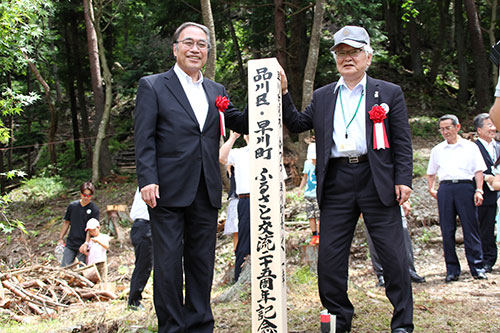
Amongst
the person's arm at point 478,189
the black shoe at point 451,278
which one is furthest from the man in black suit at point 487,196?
the black shoe at point 451,278

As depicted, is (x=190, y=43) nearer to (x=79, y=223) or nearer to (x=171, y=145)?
(x=171, y=145)

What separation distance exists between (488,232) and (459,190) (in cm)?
122

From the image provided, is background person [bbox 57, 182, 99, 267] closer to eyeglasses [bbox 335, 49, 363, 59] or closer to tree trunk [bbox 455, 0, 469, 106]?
eyeglasses [bbox 335, 49, 363, 59]

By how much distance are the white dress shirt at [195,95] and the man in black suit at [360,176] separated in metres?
0.98

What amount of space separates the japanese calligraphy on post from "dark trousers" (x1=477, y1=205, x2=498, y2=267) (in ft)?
17.5

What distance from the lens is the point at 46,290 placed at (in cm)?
665

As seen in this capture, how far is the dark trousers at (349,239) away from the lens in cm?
367

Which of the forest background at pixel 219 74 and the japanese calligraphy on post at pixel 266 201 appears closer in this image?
A: the japanese calligraphy on post at pixel 266 201

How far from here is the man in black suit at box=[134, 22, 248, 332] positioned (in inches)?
133

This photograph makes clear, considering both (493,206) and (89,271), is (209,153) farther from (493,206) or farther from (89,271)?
(493,206)

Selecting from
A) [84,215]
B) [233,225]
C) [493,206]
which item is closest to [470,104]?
[493,206]

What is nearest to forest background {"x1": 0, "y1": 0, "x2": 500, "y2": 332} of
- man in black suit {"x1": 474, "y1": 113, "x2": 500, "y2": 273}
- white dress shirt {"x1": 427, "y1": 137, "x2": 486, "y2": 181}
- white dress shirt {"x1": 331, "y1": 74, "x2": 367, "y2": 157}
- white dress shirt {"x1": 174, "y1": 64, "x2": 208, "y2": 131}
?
man in black suit {"x1": 474, "y1": 113, "x2": 500, "y2": 273}

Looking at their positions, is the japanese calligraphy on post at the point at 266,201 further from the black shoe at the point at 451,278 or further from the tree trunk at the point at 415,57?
the tree trunk at the point at 415,57

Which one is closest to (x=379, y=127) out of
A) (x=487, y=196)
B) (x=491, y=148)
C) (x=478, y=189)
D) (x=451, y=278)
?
(x=478, y=189)
